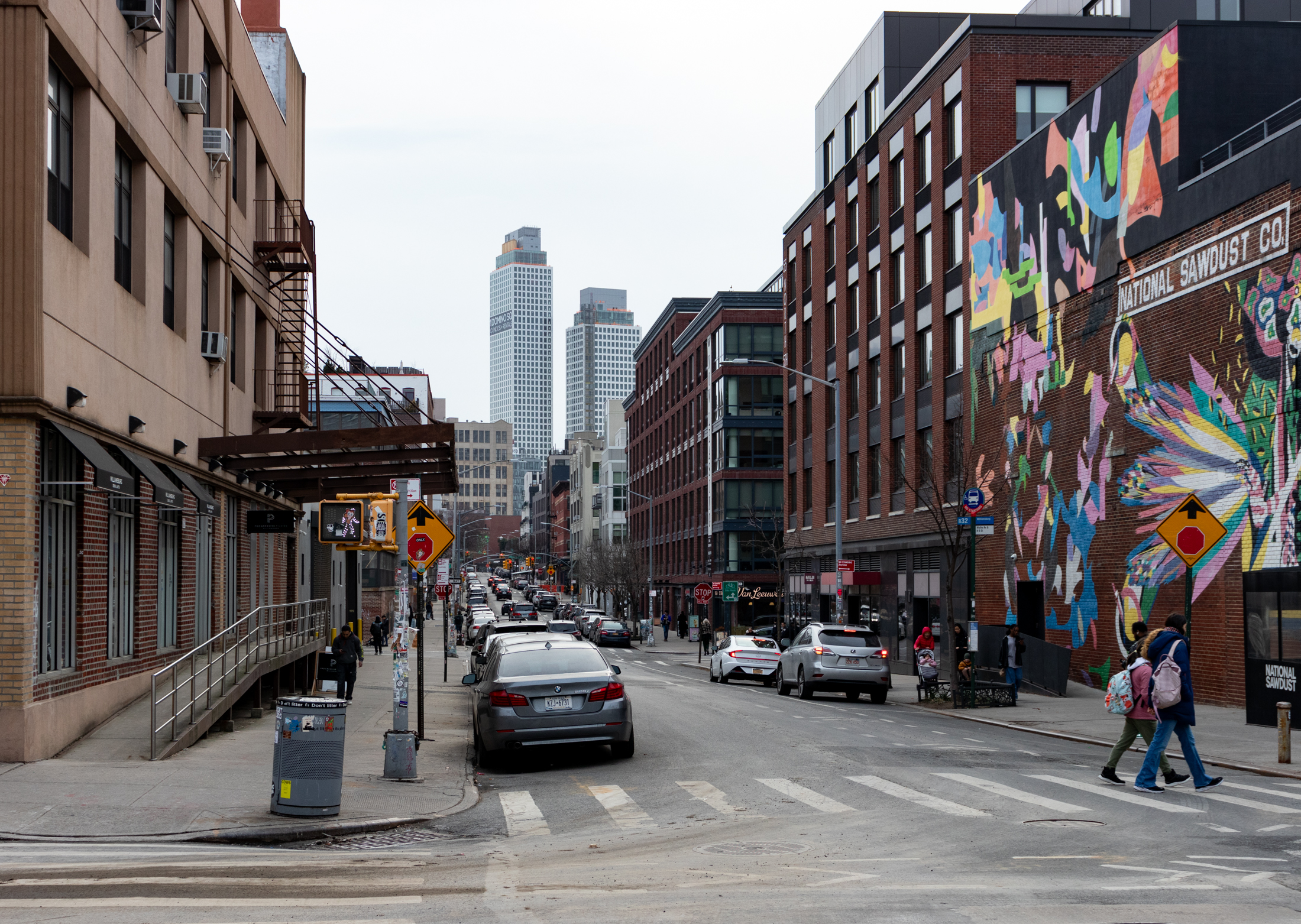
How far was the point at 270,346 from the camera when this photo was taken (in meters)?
32.2

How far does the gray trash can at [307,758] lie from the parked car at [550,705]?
435cm

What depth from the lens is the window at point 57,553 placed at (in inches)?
611

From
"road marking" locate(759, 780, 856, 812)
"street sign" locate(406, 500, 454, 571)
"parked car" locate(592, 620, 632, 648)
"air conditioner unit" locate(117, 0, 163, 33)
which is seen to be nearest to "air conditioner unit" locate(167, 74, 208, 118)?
"air conditioner unit" locate(117, 0, 163, 33)

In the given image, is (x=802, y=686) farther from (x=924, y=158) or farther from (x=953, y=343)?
(x=924, y=158)

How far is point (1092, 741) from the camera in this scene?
21625 millimetres

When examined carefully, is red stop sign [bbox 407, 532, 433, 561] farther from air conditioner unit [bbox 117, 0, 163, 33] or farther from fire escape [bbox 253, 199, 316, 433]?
fire escape [bbox 253, 199, 316, 433]

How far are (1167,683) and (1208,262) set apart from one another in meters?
14.5

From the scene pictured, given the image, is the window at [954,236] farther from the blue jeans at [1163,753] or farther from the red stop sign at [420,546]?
the blue jeans at [1163,753]

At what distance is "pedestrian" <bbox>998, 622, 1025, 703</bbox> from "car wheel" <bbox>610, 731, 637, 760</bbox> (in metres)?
13.8

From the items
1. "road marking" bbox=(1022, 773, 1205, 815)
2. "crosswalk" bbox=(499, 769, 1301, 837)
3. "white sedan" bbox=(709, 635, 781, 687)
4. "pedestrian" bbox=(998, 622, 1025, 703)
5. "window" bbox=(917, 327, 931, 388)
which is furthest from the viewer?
"window" bbox=(917, 327, 931, 388)

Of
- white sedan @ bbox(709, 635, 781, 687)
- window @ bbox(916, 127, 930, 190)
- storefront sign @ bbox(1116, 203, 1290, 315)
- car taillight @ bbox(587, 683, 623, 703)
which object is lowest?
white sedan @ bbox(709, 635, 781, 687)

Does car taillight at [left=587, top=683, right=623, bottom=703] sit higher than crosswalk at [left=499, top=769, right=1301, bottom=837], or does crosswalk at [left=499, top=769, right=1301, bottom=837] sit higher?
car taillight at [left=587, top=683, right=623, bottom=703]

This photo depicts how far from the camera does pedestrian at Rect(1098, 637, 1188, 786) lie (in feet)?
48.5

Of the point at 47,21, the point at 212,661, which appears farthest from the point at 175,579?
the point at 47,21
